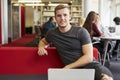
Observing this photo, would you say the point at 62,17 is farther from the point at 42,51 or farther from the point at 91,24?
the point at 91,24

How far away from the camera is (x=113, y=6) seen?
16.7 m

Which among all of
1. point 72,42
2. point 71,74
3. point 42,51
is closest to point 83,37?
point 72,42

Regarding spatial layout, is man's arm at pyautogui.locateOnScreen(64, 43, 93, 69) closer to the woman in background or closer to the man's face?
the man's face

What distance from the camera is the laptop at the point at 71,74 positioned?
169 centimetres

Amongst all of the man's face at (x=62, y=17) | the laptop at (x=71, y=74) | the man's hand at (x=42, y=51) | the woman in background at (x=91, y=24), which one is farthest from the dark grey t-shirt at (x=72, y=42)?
the woman in background at (x=91, y=24)

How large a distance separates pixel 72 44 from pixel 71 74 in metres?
0.79

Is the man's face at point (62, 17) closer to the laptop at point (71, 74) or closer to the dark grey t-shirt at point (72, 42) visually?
the dark grey t-shirt at point (72, 42)

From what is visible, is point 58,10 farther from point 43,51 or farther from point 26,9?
point 26,9

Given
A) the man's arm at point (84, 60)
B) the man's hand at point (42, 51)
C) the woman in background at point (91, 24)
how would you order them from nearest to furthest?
1. the man's arm at point (84, 60)
2. the man's hand at point (42, 51)
3. the woman in background at point (91, 24)

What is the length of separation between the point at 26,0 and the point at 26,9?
717cm

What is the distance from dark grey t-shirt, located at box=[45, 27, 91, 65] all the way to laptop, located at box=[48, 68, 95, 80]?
2.45 ft

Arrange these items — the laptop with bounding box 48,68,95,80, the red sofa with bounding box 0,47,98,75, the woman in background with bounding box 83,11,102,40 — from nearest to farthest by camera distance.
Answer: the laptop with bounding box 48,68,95,80, the red sofa with bounding box 0,47,98,75, the woman in background with bounding box 83,11,102,40

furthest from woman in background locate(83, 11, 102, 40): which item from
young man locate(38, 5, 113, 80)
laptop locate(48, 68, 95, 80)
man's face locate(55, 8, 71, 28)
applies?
laptop locate(48, 68, 95, 80)

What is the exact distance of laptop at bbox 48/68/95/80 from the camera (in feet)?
5.54
